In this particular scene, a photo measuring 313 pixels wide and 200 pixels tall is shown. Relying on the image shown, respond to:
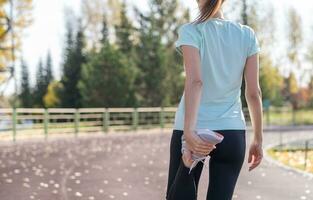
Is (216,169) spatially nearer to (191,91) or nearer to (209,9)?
(191,91)

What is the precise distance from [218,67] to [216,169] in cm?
51

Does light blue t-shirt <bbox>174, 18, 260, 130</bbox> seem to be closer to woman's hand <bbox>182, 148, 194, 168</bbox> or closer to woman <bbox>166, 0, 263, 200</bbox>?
woman <bbox>166, 0, 263, 200</bbox>

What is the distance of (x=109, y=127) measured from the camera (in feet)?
99.1

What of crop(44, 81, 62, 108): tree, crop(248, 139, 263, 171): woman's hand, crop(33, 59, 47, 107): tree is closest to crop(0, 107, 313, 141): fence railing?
crop(44, 81, 62, 108): tree

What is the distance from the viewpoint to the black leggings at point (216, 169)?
3.08 metres

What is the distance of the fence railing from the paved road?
7249mm

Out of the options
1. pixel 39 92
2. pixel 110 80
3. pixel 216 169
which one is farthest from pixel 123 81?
pixel 216 169

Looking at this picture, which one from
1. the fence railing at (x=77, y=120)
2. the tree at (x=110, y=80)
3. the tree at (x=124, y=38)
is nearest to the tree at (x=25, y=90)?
the tree at (x=124, y=38)

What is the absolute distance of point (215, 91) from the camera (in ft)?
10.1

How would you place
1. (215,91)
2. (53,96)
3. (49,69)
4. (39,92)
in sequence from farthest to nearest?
(49,69) → (39,92) → (53,96) → (215,91)

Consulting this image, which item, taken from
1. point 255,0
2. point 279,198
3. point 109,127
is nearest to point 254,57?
point 279,198

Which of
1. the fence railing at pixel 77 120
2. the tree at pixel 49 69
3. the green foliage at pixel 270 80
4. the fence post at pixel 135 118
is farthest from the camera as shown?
the tree at pixel 49 69

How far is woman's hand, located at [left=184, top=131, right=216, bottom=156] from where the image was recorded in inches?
112

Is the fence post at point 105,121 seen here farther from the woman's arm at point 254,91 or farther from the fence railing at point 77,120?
the woman's arm at point 254,91
